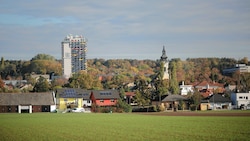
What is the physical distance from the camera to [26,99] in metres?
94.6

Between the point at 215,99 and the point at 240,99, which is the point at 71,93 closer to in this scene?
the point at 215,99

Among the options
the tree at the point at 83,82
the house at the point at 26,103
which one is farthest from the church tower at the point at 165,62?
the house at the point at 26,103

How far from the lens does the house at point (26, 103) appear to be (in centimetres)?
9338

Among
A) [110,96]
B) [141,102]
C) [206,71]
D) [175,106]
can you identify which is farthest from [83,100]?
[206,71]

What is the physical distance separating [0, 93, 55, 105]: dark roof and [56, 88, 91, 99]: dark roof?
964 centimetres

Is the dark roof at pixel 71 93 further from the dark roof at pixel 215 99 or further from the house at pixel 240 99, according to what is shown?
the house at pixel 240 99

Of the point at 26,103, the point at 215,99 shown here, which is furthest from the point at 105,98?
the point at 215,99

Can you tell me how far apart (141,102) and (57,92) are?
18950 mm

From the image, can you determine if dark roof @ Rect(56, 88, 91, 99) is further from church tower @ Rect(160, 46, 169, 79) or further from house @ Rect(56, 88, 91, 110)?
church tower @ Rect(160, 46, 169, 79)

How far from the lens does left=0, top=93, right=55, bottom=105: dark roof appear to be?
307 feet

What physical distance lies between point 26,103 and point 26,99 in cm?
112

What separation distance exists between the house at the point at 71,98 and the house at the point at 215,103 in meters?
27.1

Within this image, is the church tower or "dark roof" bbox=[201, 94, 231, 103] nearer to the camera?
"dark roof" bbox=[201, 94, 231, 103]

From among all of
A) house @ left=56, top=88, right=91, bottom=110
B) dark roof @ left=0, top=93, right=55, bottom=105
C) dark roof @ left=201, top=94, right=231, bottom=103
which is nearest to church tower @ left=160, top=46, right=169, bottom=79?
house @ left=56, top=88, right=91, bottom=110
